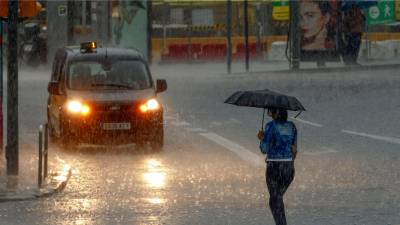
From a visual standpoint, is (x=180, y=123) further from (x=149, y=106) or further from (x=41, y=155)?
(x=41, y=155)

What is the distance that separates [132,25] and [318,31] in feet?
43.7

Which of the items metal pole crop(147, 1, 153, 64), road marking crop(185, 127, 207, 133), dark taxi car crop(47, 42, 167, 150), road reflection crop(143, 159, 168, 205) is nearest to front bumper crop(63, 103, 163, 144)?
dark taxi car crop(47, 42, 167, 150)

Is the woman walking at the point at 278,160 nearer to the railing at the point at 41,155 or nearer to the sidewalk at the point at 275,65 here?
the railing at the point at 41,155

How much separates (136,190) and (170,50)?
4495 centimetres

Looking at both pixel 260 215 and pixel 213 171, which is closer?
pixel 260 215

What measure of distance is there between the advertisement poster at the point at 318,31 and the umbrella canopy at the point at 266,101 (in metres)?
35.0

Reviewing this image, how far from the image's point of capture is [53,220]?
41.5 feet

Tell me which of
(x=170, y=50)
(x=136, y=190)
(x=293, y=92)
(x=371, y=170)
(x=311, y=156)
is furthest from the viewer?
(x=170, y=50)

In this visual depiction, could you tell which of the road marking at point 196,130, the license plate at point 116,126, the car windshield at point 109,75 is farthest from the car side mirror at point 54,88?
the road marking at point 196,130

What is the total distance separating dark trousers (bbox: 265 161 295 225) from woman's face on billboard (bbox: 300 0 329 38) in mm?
35295

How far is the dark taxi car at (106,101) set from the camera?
810 inches

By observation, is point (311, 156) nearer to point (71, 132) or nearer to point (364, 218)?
point (71, 132)

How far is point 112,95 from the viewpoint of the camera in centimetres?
2073

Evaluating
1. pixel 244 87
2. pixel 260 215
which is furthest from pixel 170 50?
pixel 260 215
